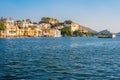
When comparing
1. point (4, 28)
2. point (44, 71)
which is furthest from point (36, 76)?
point (4, 28)

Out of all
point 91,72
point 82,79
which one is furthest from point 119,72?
point 82,79

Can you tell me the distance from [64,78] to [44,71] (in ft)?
13.6

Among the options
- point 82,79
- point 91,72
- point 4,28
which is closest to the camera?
point 82,79

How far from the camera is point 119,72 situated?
2891cm

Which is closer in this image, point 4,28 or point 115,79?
point 115,79

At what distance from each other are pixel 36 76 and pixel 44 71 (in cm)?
306

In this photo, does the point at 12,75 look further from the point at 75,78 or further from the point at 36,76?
the point at 75,78

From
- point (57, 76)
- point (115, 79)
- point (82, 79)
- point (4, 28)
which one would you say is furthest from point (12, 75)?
point (4, 28)

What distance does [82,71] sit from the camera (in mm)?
29578

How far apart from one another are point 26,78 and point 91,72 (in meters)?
6.58

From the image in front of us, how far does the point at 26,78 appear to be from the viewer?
992 inches

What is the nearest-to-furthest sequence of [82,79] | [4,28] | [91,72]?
[82,79] → [91,72] → [4,28]

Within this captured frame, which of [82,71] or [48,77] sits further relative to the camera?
[82,71]

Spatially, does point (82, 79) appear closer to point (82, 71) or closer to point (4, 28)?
point (82, 71)
